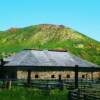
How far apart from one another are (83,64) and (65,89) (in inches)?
608

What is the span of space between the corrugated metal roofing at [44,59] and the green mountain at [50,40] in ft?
311

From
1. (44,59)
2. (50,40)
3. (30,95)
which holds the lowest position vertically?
(30,95)

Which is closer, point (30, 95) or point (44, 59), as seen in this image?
point (30, 95)

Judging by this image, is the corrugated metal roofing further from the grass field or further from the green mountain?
the green mountain

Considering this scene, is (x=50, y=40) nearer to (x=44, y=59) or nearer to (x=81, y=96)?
(x=44, y=59)

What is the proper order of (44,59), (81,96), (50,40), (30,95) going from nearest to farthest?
(81,96), (30,95), (44,59), (50,40)

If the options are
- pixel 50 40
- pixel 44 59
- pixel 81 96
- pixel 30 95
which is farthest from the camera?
pixel 50 40

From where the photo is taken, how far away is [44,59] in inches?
2355

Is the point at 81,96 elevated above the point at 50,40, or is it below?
below

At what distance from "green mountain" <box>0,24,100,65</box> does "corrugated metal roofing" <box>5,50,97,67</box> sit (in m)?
94.9

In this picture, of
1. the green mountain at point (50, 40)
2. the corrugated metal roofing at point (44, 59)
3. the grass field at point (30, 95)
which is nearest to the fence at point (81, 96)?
the grass field at point (30, 95)

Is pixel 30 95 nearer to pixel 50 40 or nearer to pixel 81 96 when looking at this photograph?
pixel 81 96

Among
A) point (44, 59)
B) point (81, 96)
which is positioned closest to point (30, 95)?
point (81, 96)

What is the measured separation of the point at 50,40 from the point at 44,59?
122m
